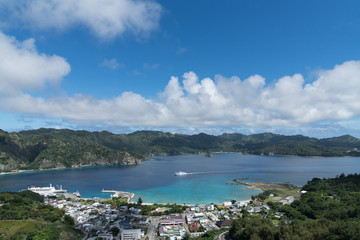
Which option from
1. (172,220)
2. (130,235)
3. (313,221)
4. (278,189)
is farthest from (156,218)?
(278,189)

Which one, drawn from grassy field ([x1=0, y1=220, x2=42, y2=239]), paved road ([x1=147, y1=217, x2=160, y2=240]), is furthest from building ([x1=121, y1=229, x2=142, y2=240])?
grassy field ([x1=0, y1=220, x2=42, y2=239])

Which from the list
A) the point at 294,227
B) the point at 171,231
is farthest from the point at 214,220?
the point at 294,227

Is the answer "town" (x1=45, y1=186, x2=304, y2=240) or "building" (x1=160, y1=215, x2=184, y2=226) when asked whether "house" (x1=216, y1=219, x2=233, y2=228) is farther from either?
"building" (x1=160, y1=215, x2=184, y2=226)

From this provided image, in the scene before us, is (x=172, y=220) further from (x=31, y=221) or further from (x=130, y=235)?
(x=31, y=221)

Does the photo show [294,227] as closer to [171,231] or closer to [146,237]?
[171,231]

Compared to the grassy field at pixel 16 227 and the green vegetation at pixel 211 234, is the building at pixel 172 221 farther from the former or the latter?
the grassy field at pixel 16 227

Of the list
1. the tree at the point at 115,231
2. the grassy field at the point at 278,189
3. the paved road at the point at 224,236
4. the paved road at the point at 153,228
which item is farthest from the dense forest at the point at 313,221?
the tree at the point at 115,231
